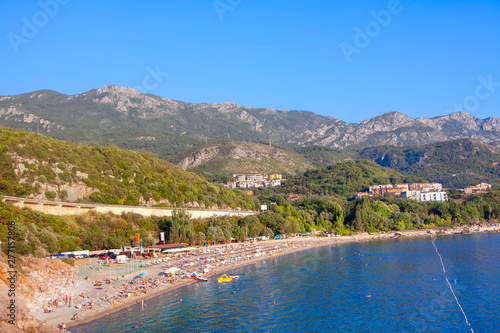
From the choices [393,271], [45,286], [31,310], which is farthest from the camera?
[393,271]

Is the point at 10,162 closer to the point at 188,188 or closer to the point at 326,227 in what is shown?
the point at 188,188

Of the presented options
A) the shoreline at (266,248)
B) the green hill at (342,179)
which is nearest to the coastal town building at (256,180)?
the green hill at (342,179)

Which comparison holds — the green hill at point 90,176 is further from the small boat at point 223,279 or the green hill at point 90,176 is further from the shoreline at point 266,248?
the small boat at point 223,279

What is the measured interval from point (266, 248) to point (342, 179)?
103136 mm

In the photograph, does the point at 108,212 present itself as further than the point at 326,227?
No

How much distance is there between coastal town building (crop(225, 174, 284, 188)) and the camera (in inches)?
6801

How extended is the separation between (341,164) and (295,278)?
14683cm

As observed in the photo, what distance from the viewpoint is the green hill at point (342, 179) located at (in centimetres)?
15712

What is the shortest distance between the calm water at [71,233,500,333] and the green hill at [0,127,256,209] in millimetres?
27053

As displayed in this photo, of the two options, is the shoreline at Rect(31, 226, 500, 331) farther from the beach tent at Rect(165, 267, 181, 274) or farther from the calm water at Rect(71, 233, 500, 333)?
the beach tent at Rect(165, 267, 181, 274)

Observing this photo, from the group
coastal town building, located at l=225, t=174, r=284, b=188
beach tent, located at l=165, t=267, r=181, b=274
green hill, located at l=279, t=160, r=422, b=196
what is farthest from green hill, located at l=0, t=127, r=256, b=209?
coastal town building, located at l=225, t=174, r=284, b=188

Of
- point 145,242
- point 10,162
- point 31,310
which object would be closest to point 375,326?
point 31,310

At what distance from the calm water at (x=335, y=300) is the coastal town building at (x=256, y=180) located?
114m

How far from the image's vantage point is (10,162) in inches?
2334
